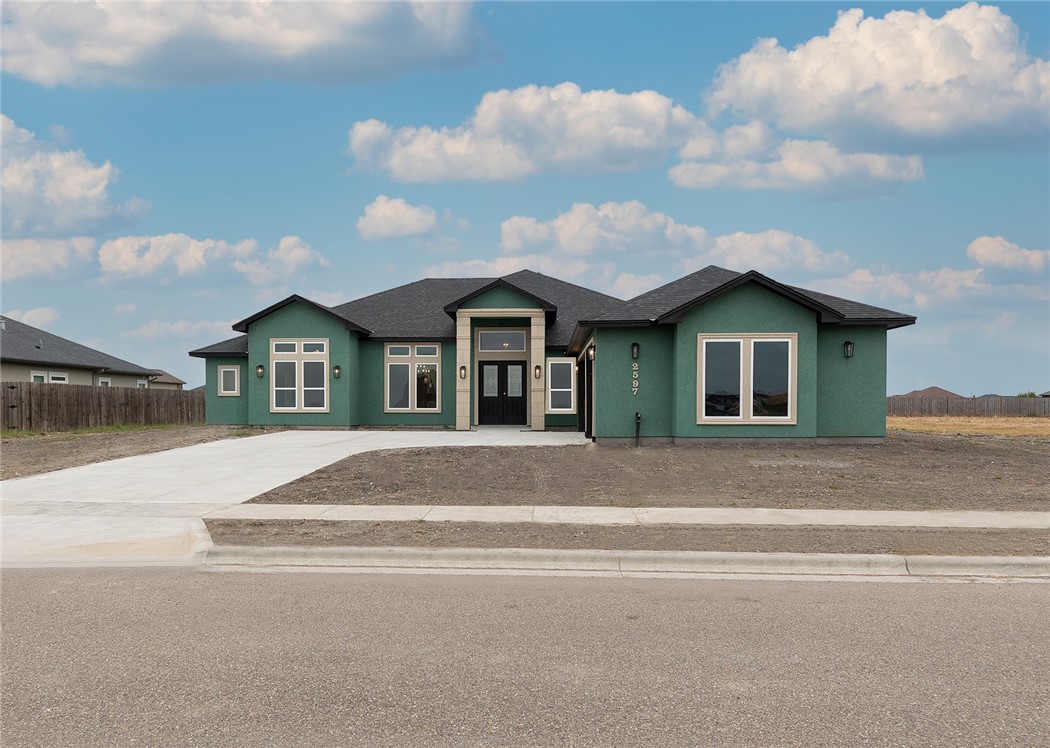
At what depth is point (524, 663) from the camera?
492 centimetres

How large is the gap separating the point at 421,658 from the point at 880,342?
62.3 ft

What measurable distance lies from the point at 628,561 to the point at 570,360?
797 inches

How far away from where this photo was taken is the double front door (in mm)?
29438

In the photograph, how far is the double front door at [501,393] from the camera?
29438 mm

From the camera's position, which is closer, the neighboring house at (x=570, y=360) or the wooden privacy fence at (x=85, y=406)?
the neighboring house at (x=570, y=360)

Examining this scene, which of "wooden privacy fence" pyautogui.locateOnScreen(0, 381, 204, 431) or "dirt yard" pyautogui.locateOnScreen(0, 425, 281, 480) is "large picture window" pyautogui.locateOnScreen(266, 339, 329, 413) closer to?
"dirt yard" pyautogui.locateOnScreen(0, 425, 281, 480)

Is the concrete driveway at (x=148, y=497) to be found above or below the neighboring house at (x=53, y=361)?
below

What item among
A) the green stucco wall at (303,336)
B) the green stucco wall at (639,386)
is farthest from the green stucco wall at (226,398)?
the green stucco wall at (639,386)

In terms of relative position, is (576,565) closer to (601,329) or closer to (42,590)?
(42,590)

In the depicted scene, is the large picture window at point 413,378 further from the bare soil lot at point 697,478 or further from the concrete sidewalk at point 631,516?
the concrete sidewalk at point 631,516

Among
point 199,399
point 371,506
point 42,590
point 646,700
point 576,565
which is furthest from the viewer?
point 199,399

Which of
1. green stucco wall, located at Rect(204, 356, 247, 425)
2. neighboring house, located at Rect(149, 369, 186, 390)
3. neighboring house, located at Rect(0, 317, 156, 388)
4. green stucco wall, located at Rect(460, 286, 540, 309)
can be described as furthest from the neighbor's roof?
green stucco wall, located at Rect(460, 286, 540, 309)

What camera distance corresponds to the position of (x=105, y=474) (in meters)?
14.8

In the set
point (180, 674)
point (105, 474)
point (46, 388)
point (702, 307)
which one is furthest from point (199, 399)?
point (180, 674)
